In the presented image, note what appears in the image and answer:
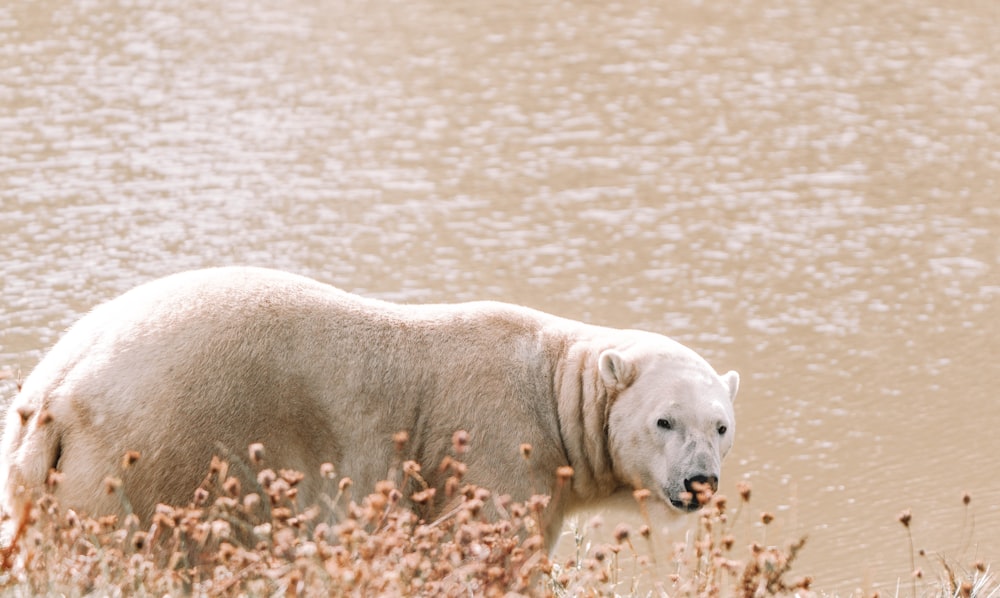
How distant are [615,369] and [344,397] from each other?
105cm

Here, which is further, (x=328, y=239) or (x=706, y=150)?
(x=706, y=150)

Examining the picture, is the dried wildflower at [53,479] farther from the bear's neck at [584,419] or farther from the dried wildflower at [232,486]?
the bear's neck at [584,419]

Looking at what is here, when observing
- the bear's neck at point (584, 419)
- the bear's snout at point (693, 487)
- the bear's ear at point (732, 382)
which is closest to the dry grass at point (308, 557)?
the bear's snout at point (693, 487)

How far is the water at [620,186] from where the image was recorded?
27.3 feet

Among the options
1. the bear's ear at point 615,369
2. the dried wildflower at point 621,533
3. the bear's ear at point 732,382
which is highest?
the dried wildflower at point 621,533

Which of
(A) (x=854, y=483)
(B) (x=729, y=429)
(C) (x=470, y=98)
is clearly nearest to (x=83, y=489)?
(B) (x=729, y=429)

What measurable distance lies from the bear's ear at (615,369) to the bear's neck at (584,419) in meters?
0.07

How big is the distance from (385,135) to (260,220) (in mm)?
1889

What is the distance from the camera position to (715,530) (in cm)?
717

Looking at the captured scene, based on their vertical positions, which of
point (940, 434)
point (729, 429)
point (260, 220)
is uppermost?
point (729, 429)

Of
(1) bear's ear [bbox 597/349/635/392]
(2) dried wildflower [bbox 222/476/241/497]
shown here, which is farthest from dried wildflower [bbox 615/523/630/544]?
(1) bear's ear [bbox 597/349/635/392]

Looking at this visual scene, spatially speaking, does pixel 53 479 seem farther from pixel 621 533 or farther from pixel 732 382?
pixel 732 382

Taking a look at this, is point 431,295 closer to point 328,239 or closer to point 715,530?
point 328,239

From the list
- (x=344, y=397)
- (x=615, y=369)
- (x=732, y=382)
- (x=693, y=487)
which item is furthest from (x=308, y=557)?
(x=732, y=382)
